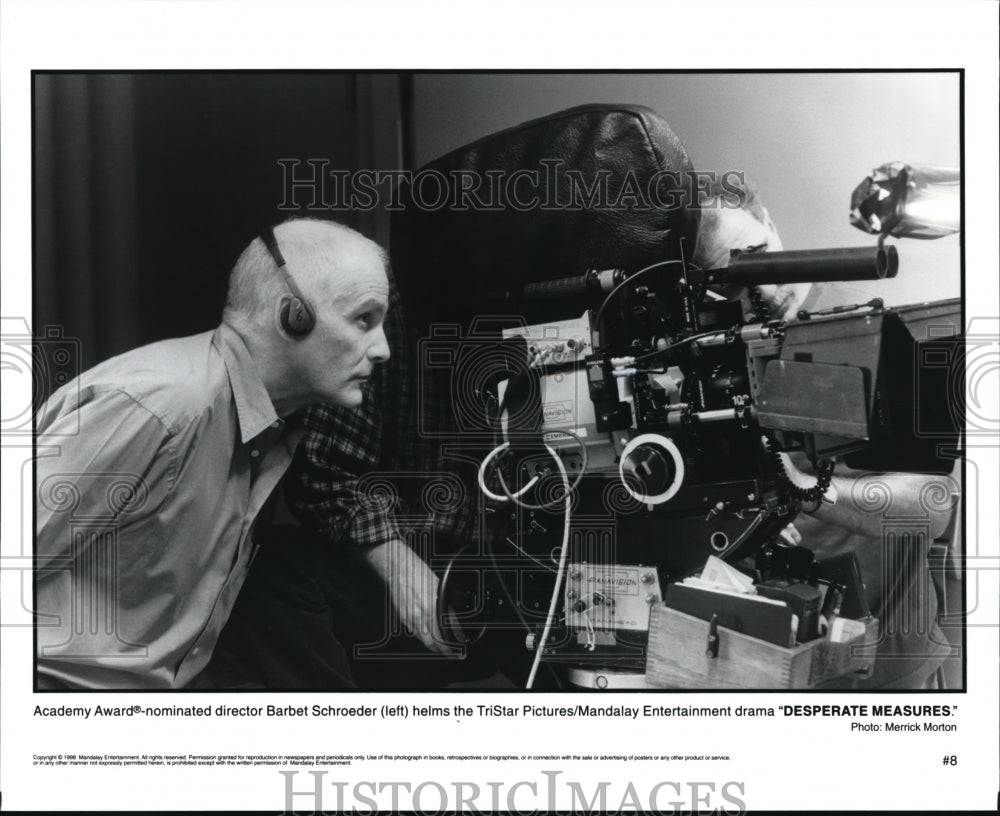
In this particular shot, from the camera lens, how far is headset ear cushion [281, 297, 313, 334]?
187 centimetres

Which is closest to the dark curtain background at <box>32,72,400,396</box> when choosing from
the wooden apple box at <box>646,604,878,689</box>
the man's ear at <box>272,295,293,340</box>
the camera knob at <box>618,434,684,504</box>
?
the man's ear at <box>272,295,293,340</box>

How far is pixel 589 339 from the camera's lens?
6.00ft

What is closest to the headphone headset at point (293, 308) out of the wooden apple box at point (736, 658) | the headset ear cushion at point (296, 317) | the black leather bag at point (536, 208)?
the headset ear cushion at point (296, 317)

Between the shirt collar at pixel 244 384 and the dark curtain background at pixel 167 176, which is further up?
the dark curtain background at pixel 167 176

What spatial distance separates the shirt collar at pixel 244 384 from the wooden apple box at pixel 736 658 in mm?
773

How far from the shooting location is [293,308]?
188cm

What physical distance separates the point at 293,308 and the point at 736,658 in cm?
99

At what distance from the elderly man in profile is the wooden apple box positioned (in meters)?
0.70

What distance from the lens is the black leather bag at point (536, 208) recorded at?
6.07ft

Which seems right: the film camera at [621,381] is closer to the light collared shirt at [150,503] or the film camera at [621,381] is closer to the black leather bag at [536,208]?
the black leather bag at [536,208]

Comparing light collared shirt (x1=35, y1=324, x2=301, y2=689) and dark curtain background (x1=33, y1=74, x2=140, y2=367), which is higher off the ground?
dark curtain background (x1=33, y1=74, x2=140, y2=367)

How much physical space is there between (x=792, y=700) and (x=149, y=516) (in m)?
1.19

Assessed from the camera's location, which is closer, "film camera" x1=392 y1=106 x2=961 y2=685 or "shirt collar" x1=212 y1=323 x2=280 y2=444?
"film camera" x1=392 y1=106 x2=961 y2=685

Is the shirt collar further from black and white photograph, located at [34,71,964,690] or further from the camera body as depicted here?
the camera body
